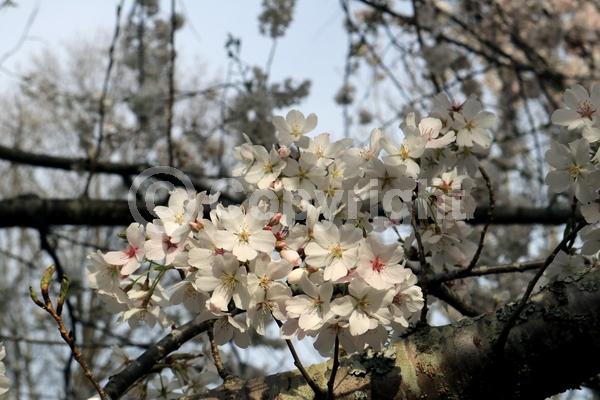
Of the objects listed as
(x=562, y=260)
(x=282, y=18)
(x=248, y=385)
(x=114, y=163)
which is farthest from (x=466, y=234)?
(x=282, y=18)

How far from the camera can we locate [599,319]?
3.67ft

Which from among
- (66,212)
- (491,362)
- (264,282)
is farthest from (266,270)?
(66,212)

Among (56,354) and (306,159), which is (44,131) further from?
(306,159)

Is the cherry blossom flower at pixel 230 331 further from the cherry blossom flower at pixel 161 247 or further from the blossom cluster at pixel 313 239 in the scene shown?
the cherry blossom flower at pixel 161 247

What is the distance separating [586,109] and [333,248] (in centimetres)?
68

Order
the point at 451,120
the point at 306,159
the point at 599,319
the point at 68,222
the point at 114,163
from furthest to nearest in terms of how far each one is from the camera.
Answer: the point at 114,163 → the point at 68,222 → the point at 451,120 → the point at 306,159 → the point at 599,319

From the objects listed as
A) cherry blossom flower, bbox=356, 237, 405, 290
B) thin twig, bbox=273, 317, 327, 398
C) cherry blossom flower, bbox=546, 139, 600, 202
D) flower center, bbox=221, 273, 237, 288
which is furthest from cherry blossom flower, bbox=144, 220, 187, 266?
cherry blossom flower, bbox=546, 139, 600, 202

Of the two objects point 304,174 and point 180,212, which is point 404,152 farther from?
point 180,212

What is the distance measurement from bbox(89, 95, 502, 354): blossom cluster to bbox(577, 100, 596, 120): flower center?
19 cm

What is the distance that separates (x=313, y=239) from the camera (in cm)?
112

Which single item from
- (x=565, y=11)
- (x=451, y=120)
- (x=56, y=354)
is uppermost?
(x=565, y=11)

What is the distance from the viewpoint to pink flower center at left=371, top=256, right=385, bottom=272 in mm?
1055

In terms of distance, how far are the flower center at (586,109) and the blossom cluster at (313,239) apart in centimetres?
19

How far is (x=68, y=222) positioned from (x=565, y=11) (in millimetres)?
7466
